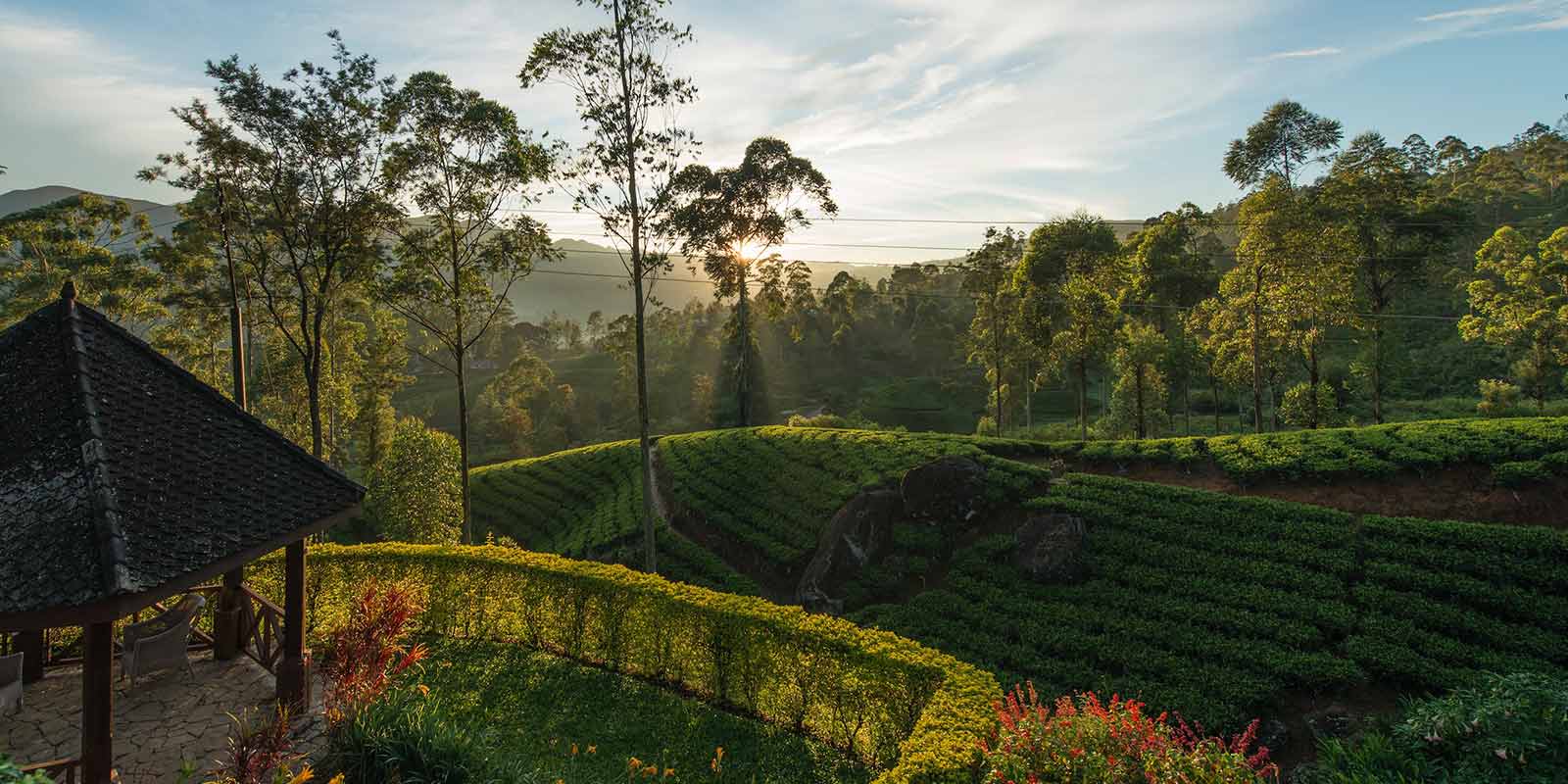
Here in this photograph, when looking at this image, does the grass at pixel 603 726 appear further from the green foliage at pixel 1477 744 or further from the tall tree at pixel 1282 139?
the tall tree at pixel 1282 139

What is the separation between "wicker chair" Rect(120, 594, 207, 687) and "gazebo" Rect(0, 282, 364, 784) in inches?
36.2

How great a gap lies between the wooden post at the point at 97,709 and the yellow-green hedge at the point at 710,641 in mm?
5617

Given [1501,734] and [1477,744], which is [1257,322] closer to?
[1477,744]

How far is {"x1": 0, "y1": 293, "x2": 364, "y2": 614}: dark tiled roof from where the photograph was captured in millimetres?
6316

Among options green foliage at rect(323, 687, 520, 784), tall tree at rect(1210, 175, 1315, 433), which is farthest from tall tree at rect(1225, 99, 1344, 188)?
green foliage at rect(323, 687, 520, 784)

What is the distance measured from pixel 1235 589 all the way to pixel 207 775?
17.2 m

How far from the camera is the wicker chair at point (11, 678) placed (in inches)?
326

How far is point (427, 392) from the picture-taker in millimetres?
83125

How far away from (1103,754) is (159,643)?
40.5ft

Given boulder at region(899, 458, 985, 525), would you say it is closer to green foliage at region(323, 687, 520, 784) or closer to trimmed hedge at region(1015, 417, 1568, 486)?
trimmed hedge at region(1015, 417, 1568, 486)

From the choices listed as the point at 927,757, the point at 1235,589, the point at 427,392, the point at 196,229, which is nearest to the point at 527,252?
the point at 196,229

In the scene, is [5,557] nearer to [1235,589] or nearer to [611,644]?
[611,644]

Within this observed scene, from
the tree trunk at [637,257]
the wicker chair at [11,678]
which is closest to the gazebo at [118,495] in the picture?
the wicker chair at [11,678]

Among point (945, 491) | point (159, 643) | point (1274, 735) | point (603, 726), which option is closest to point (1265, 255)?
point (945, 491)
